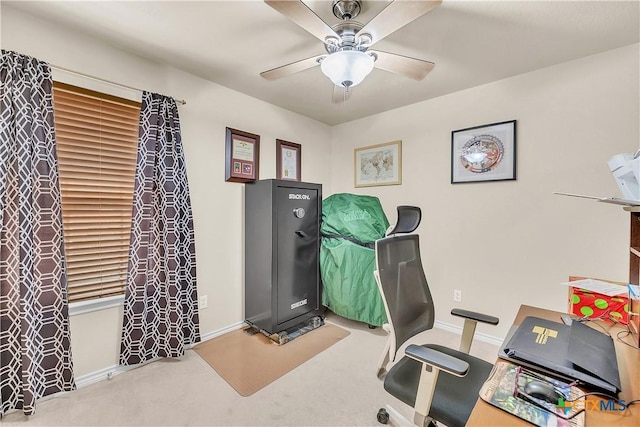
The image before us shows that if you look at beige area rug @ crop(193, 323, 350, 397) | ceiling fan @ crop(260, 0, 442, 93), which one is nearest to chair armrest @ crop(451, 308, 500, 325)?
Answer: beige area rug @ crop(193, 323, 350, 397)

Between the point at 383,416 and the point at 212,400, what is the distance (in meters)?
1.03

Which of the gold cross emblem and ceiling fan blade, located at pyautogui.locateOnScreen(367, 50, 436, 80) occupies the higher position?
ceiling fan blade, located at pyautogui.locateOnScreen(367, 50, 436, 80)

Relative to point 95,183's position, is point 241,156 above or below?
above

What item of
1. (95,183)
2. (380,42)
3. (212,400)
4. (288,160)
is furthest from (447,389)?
(288,160)

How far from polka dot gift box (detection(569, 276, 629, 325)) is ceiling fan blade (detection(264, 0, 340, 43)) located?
1.81 m

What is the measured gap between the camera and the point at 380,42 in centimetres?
184

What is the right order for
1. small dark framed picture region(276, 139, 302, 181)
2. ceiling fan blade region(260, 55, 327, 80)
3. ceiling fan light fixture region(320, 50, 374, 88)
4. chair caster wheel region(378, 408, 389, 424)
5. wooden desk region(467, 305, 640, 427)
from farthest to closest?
small dark framed picture region(276, 139, 302, 181) → ceiling fan blade region(260, 55, 327, 80) → chair caster wheel region(378, 408, 389, 424) → ceiling fan light fixture region(320, 50, 374, 88) → wooden desk region(467, 305, 640, 427)

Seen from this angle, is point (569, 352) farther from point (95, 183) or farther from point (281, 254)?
point (95, 183)

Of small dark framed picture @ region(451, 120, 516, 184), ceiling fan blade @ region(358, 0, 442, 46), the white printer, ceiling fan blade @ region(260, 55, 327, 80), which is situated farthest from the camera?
small dark framed picture @ region(451, 120, 516, 184)

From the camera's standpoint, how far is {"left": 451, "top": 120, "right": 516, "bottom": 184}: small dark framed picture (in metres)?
2.32

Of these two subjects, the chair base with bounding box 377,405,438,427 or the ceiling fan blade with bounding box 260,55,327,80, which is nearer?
the chair base with bounding box 377,405,438,427

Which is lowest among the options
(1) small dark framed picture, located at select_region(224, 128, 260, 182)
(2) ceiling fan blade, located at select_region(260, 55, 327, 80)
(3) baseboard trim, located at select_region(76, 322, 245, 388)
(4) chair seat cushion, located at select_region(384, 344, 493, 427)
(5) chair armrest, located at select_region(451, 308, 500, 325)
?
(3) baseboard trim, located at select_region(76, 322, 245, 388)

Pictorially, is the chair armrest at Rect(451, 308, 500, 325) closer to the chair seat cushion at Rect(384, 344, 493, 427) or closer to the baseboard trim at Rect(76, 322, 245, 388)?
the chair seat cushion at Rect(384, 344, 493, 427)

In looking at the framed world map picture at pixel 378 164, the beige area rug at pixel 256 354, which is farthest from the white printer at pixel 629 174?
the beige area rug at pixel 256 354
